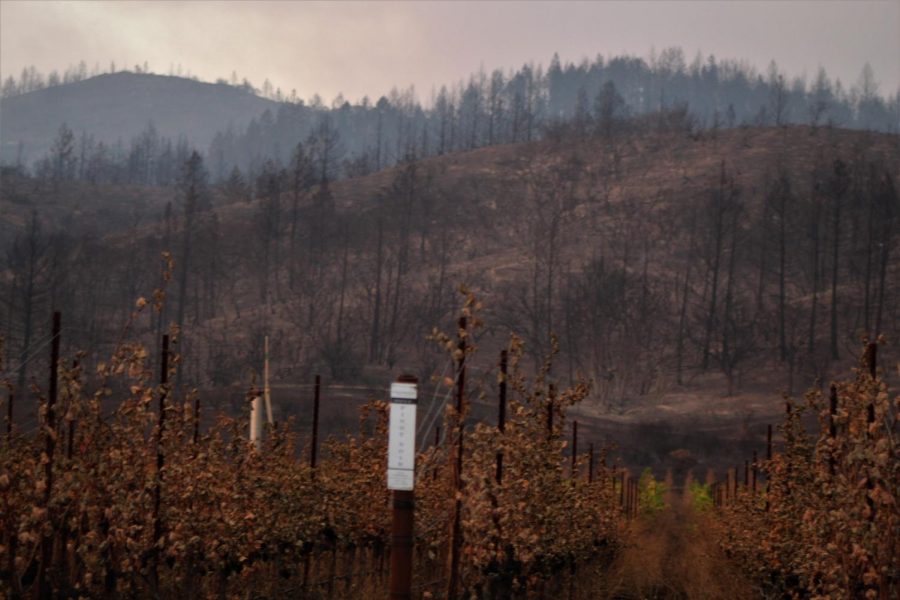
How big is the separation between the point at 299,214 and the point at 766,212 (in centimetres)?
3827

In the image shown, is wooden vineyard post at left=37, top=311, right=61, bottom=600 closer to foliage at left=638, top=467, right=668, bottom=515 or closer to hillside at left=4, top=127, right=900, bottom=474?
foliage at left=638, top=467, right=668, bottom=515

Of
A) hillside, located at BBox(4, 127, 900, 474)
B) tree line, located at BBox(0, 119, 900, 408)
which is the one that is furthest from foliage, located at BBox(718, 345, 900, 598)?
tree line, located at BBox(0, 119, 900, 408)

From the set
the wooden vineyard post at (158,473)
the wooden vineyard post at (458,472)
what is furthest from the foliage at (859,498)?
the wooden vineyard post at (158,473)

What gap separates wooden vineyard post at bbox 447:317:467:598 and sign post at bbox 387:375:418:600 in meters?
2.37

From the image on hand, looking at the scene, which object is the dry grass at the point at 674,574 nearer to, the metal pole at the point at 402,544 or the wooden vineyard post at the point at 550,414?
the wooden vineyard post at the point at 550,414

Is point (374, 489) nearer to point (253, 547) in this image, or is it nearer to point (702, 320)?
point (253, 547)

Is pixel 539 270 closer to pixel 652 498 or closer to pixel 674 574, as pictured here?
pixel 652 498

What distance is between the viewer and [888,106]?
18600 cm

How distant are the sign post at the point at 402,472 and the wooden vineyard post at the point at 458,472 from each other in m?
2.37

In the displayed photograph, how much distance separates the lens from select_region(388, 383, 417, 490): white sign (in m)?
6.05

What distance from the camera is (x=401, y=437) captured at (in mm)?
6074

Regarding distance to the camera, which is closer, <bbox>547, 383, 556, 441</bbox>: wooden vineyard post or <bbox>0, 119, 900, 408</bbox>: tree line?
<bbox>547, 383, 556, 441</bbox>: wooden vineyard post

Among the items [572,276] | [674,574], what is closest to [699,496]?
[674,574]

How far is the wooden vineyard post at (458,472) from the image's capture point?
8703 millimetres
